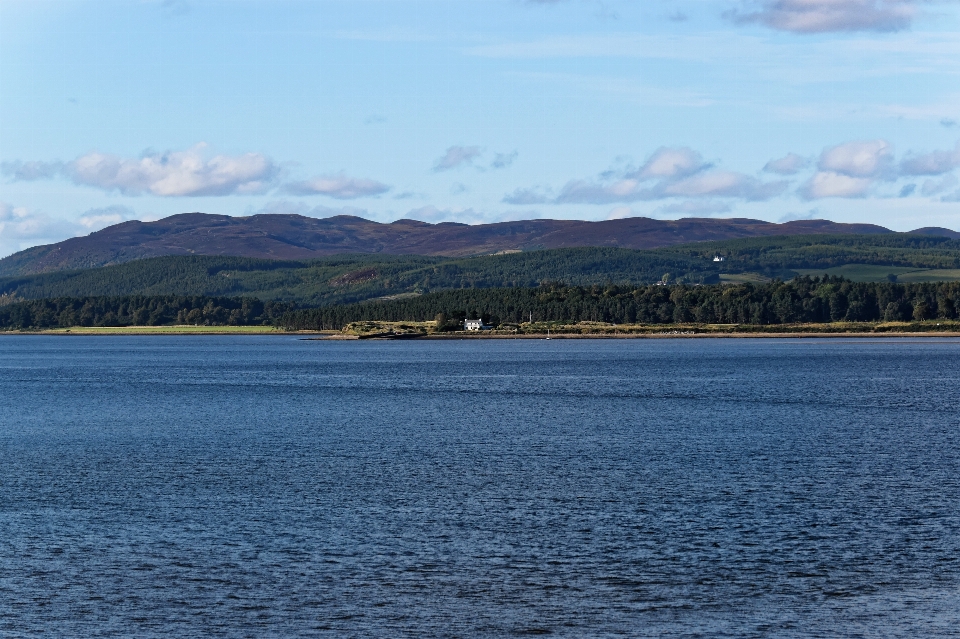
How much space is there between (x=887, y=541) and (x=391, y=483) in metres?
17.1

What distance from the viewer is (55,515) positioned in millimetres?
34562

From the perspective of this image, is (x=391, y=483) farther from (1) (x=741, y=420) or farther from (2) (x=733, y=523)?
(1) (x=741, y=420)

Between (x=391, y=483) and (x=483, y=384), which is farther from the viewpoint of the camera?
(x=483, y=384)

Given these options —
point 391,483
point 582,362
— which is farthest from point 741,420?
point 582,362

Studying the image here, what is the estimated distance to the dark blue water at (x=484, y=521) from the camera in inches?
941

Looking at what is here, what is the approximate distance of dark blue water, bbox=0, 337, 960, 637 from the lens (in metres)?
23.9

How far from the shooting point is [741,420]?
2517 inches

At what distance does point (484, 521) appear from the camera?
33.4 meters

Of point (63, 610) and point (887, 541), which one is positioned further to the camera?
point (887, 541)

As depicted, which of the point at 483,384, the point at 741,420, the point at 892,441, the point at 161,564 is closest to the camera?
the point at 161,564

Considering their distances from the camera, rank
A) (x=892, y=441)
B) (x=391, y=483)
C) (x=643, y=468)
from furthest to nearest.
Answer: (x=892, y=441)
(x=643, y=468)
(x=391, y=483)

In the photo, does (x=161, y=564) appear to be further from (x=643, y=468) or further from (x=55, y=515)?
(x=643, y=468)

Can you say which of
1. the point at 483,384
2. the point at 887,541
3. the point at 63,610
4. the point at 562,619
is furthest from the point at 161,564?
the point at 483,384

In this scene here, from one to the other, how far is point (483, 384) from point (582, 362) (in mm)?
44306
